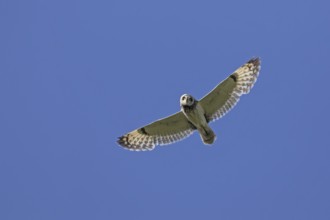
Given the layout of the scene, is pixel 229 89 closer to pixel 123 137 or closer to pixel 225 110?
pixel 225 110

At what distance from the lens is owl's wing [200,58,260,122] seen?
3072cm

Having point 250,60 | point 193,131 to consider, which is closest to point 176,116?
point 193,131

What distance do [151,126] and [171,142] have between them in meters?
0.82

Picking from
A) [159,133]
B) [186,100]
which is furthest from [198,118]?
[159,133]

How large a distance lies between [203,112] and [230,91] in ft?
3.49

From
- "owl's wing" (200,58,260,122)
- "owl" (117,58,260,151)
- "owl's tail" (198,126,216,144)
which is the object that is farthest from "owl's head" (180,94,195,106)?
"owl's tail" (198,126,216,144)

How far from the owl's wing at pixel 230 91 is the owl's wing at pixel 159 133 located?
856 mm

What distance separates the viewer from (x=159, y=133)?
1255 inches

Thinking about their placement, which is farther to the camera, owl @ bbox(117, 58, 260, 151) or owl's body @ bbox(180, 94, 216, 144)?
owl @ bbox(117, 58, 260, 151)

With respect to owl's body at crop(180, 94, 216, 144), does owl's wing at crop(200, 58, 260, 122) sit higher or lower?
higher

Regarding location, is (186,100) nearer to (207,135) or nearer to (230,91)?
(207,135)

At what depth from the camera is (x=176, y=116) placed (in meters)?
31.1

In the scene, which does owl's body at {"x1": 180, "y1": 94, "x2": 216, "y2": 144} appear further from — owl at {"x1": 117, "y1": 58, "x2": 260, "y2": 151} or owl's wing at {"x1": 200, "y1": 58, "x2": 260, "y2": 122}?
owl's wing at {"x1": 200, "y1": 58, "x2": 260, "y2": 122}

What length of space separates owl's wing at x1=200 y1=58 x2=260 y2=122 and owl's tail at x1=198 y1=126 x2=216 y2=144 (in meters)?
0.54
